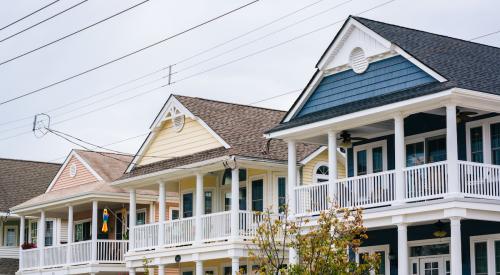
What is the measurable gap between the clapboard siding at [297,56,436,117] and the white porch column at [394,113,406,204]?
1197 mm

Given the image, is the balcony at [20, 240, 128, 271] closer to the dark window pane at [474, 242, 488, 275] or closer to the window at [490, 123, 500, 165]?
the dark window pane at [474, 242, 488, 275]

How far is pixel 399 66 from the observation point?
28938 mm

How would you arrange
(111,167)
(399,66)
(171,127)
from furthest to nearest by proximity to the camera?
(111,167), (171,127), (399,66)

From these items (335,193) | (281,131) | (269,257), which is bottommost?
(269,257)

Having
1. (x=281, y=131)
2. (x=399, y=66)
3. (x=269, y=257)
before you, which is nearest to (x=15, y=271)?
(x=281, y=131)

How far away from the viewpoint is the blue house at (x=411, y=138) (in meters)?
26.7

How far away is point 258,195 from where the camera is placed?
1468 inches

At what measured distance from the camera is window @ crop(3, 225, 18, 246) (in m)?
53.6

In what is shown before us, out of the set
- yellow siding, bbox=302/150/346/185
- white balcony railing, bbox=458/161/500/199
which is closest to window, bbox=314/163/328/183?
yellow siding, bbox=302/150/346/185

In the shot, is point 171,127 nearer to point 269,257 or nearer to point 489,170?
point 489,170

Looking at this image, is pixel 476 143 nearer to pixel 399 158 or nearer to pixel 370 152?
pixel 399 158

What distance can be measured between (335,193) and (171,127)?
1059cm

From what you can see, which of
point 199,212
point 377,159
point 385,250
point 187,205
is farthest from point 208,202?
point 385,250

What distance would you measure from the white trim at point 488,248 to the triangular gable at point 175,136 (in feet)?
33.4
